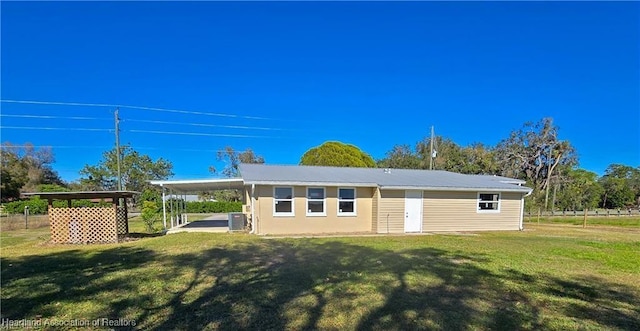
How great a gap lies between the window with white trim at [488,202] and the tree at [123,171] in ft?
117

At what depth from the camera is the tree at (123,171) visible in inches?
1555

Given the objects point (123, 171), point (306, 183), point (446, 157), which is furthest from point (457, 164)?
point (123, 171)

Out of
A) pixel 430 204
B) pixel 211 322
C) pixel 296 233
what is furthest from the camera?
pixel 430 204

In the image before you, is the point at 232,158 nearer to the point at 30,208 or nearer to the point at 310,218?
the point at 30,208

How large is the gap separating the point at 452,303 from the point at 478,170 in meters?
37.5

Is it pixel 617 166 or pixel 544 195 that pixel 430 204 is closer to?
pixel 544 195

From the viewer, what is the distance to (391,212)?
14.9 metres

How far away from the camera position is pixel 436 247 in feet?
34.6

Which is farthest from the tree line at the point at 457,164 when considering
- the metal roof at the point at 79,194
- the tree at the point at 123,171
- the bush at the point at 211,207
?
the metal roof at the point at 79,194

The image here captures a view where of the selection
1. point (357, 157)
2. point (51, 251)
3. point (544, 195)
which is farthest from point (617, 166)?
point (51, 251)

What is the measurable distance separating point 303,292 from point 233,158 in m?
42.2

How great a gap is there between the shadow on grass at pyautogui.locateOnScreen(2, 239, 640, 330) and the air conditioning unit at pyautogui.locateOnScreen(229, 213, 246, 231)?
20.1 ft

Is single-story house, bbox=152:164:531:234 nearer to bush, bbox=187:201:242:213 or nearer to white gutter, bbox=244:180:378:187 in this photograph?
white gutter, bbox=244:180:378:187

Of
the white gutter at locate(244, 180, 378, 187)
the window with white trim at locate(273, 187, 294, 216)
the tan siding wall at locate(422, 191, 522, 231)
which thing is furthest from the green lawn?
the tan siding wall at locate(422, 191, 522, 231)
